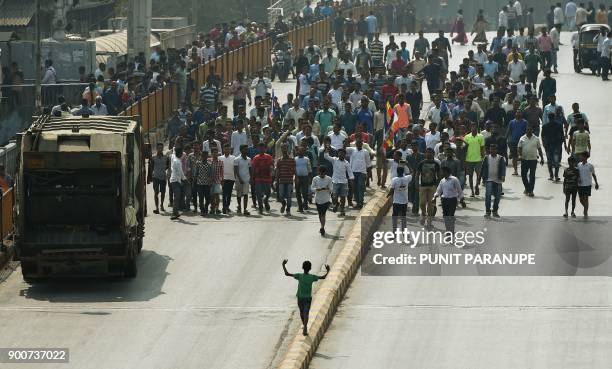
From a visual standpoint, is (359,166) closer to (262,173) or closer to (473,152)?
(262,173)

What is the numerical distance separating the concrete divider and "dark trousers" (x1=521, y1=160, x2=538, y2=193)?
2808mm

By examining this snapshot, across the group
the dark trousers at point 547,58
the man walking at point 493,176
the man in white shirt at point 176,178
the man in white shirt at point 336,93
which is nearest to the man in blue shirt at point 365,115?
the man in white shirt at point 336,93

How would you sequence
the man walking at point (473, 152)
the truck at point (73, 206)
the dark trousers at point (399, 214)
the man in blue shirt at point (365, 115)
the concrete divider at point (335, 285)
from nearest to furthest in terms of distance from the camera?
1. the concrete divider at point (335, 285)
2. the truck at point (73, 206)
3. the dark trousers at point (399, 214)
4. the man walking at point (473, 152)
5. the man in blue shirt at point (365, 115)

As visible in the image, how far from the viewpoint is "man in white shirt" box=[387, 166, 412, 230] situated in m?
31.0

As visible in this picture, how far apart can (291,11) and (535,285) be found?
166 ft

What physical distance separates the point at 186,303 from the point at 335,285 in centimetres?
229

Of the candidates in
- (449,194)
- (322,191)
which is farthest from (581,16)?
(322,191)

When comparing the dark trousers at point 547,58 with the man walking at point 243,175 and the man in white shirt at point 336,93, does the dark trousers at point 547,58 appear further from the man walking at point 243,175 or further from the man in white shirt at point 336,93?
the man walking at point 243,175

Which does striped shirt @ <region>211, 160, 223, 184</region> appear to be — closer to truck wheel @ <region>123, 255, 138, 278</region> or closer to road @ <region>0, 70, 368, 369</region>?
road @ <region>0, 70, 368, 369</region>

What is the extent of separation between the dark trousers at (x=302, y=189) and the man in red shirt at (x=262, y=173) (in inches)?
21.6

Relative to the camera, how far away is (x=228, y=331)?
2533 centimetres

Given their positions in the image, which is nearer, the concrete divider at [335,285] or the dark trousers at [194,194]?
the concrete divider at [335,285]

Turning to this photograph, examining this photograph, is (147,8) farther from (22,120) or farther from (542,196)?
(542,196)

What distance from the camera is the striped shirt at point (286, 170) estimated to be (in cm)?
3341
